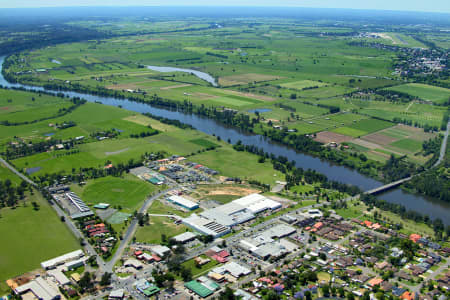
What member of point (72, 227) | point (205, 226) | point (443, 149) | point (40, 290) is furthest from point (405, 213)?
point (40, 290)

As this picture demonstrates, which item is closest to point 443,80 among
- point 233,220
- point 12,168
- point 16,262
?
point 233,220

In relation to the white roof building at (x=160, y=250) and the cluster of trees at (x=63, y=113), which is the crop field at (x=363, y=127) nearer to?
the white roof building at (x=160, y=250)

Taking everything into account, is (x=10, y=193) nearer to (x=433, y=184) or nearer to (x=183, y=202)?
(x=183, y=202)

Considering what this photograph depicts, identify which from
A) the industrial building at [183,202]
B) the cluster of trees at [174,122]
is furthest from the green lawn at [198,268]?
the cluster of trees at [174,122]

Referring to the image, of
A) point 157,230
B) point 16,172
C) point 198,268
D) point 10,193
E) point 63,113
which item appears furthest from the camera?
point 63,113

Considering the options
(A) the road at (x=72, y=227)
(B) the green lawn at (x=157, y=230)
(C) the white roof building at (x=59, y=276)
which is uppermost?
(B) the green lawn at (x=157, y=230)

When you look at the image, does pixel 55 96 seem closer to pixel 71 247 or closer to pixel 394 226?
pixel 71 247
